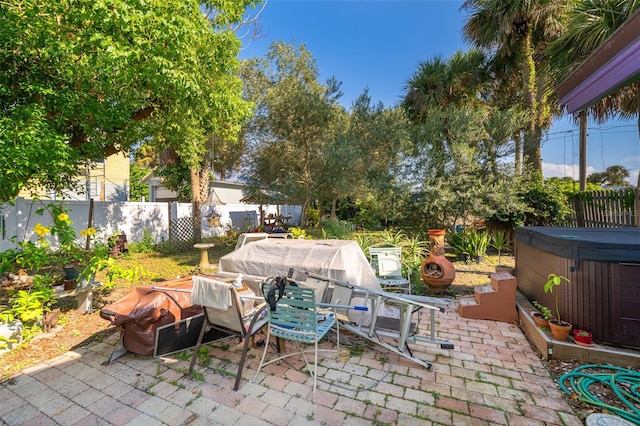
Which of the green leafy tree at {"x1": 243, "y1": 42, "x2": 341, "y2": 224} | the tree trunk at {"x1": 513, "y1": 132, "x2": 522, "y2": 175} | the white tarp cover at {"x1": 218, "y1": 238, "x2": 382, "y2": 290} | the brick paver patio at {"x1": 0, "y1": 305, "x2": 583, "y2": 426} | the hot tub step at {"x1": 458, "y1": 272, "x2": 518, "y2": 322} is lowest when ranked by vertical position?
the brick paver patio at {"x1": 0, "y1": 305, "x2": 583, "y2": 426}

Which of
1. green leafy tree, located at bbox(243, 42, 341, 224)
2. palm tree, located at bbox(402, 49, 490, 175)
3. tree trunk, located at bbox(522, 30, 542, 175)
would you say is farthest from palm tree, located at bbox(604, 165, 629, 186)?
green leafy tree, located at bbox(243, 42, 341, 224)

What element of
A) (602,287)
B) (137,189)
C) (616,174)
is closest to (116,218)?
(602,287)

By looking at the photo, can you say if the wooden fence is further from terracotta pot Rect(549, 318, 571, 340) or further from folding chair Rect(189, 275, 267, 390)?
folding chair Rect(189, 275, 267, 390)

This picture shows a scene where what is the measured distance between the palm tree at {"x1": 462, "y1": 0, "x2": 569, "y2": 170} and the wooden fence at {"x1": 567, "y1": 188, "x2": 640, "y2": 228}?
149 cm

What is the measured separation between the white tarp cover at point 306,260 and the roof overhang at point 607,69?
3.00 meters

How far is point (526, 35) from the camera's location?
913 centimetres

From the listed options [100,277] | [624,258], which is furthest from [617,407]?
[100,277]

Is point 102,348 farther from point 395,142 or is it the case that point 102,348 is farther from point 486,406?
point 395,142

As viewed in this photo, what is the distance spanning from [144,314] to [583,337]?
436 cm

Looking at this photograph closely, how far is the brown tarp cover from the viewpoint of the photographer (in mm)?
2846

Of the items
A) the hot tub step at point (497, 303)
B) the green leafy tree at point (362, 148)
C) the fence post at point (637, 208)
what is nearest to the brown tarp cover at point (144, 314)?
the hot tub step at point (497, 303)

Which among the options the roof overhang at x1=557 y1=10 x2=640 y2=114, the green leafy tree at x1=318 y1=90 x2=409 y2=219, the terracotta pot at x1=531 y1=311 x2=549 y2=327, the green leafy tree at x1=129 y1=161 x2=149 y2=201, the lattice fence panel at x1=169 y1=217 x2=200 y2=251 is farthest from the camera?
the green leafy tree at x1=129 y1=161 x2=149 y2=201

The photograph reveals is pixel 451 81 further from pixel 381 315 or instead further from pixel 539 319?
pixel 381 315

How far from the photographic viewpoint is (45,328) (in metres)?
3.49
